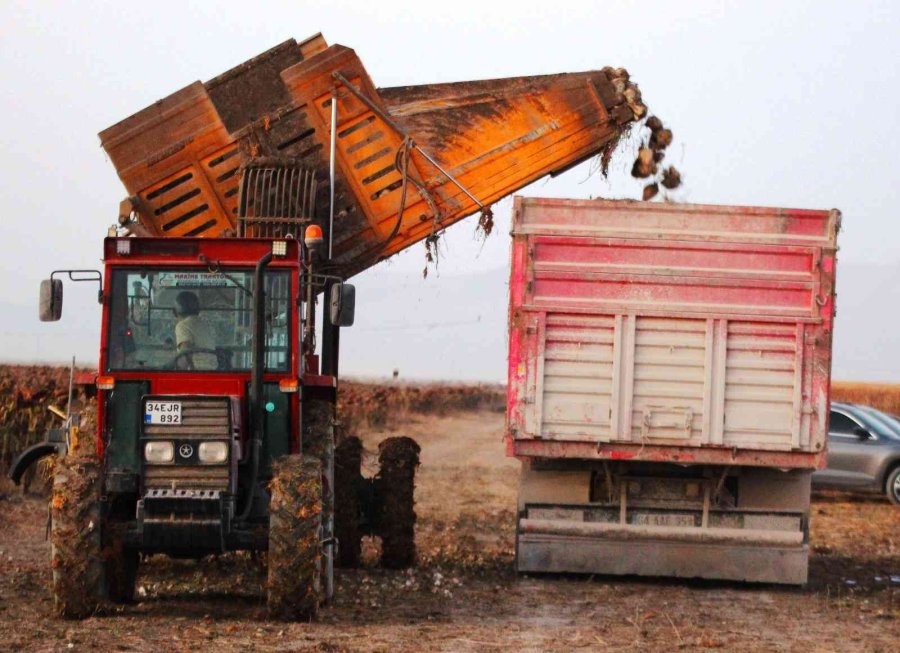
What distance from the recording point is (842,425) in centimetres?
2169

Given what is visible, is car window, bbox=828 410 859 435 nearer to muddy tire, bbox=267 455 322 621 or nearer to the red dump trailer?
the red dump trailer

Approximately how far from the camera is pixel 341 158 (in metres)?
13.5

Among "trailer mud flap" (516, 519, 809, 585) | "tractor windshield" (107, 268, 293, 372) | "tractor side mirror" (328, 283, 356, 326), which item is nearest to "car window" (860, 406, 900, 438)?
"trailer mud flap" (516, 519, 809, 585)

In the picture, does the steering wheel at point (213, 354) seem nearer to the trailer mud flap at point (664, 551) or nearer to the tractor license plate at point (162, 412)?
the tractor license plate at point (162, 412)

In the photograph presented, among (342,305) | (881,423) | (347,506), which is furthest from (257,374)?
(881,423)

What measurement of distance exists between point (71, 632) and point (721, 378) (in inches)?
224

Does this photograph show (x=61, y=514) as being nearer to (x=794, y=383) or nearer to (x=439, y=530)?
(x=794, y=383)

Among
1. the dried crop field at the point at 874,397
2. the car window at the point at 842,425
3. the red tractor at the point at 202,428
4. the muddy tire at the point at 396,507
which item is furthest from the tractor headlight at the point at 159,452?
the dried crop field at the point at 874,397

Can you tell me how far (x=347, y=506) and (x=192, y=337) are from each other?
129 inches

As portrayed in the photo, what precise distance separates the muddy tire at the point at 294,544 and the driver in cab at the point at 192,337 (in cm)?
112

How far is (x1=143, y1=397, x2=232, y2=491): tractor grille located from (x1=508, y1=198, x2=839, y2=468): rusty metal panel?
10.0 feet

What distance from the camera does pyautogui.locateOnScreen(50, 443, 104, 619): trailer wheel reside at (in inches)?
391

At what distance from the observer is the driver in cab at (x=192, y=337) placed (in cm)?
1076

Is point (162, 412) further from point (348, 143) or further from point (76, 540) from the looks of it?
point (348, 143)
